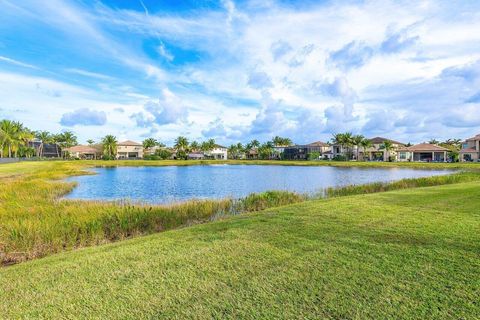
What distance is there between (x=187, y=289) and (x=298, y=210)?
20.1 ft

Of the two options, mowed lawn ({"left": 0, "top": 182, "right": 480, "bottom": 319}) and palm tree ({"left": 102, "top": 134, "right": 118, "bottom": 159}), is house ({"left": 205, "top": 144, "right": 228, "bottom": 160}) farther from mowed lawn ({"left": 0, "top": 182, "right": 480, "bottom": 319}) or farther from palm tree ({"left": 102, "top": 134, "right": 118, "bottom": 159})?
mowed lawn ({"left": 0, "top": 182, "right": 480, "bottom": 319})

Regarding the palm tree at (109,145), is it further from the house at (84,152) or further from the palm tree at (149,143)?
the palm tree at (149,143)

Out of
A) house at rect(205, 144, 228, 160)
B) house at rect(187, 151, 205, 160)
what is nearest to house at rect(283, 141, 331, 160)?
house at rect(205, 144, 228, 160)

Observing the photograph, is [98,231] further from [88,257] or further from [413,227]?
[413,227]

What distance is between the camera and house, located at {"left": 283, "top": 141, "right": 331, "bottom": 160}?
10771 cm

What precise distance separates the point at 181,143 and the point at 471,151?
271 ft

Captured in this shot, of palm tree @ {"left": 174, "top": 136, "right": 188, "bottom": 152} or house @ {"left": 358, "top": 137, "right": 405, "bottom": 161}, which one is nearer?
house @ {"left": 358, "top": 137, "right": 405, "bottom": 161}

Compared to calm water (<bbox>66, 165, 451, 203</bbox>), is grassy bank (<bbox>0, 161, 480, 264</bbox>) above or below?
above

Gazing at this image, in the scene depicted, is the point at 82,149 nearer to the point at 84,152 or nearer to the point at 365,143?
the point at 84,152

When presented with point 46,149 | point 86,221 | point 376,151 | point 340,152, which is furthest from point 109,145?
point 86,221

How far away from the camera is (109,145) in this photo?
99562 millimetres

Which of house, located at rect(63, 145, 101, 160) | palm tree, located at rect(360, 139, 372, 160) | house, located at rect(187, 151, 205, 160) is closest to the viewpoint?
palm tree, located at rect(360, 139, 372, 160)

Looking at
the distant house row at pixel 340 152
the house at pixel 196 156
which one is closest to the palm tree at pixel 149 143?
the distant house row at pixel 340 152

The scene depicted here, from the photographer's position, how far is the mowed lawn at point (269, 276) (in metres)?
3.75
